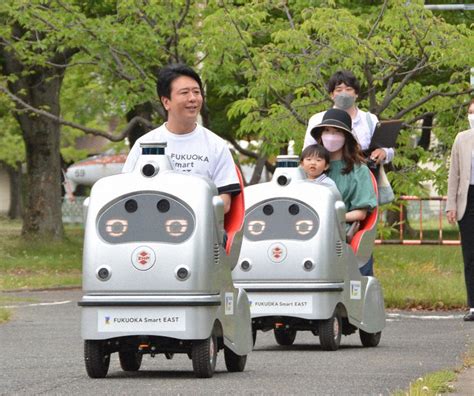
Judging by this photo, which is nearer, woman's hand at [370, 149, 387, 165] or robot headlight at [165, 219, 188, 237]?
robot headlight at [165, 219, 188, 237]

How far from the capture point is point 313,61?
19.3m

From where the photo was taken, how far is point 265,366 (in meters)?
9.64

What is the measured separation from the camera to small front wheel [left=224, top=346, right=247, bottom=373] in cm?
908

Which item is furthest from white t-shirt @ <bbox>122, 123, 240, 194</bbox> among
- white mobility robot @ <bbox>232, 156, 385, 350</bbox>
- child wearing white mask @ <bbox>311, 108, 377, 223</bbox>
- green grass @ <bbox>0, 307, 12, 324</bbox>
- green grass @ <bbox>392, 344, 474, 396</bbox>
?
green grass @ <bbox>0, 307, 12, 324</bbox>

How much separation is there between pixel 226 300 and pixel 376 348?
9.13 ft

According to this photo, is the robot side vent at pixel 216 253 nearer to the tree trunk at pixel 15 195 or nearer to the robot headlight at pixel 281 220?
the robot headlight at pixel 281 220

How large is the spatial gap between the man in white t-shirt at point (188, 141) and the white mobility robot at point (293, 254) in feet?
5.57

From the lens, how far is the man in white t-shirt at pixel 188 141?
8.95 meters

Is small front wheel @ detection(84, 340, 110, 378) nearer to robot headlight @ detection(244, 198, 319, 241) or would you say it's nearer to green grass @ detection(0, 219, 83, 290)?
robot headlight @ detection(244, 198, 319, 241)

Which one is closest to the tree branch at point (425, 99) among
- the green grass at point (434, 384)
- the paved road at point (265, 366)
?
the paved road at point (265, 366)

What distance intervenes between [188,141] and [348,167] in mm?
2695

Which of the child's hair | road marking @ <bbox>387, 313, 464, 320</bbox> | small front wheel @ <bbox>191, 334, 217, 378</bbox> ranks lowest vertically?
road marking @ <bbox>387, 313, 464, 320</bbox>

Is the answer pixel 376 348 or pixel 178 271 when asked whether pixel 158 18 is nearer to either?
pixel 376 348

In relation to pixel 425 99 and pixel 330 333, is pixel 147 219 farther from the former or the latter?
pixel 425 99
